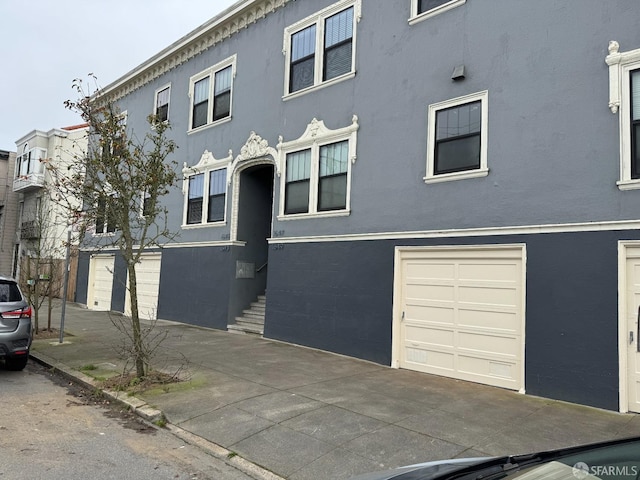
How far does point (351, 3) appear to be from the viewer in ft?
34.7

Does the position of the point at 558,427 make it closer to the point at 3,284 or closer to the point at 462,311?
the point at 462,311

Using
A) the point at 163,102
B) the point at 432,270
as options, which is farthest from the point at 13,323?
the point at 163,102

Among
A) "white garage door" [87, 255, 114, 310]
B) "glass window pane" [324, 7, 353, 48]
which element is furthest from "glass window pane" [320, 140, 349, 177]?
"white garage door" [87, 255, 114, 310]

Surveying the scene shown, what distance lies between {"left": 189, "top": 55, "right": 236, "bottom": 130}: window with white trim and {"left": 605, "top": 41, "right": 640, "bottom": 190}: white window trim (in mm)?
9842

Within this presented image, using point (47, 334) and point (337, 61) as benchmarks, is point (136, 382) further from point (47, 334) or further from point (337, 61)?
point (337, 61)

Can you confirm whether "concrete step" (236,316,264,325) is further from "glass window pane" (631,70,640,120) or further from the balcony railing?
the balcony railing

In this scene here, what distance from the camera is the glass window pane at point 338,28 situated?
421 inches

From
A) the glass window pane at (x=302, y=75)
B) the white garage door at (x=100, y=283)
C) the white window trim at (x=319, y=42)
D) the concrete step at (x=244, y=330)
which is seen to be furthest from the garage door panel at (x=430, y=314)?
the white garage door at (x=100, y=283)

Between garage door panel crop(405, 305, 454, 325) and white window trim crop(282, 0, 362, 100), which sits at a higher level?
white window trim crop(282, 0, 362, 100)

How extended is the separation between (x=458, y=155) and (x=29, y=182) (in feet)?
85.7

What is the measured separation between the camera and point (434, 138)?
880cm

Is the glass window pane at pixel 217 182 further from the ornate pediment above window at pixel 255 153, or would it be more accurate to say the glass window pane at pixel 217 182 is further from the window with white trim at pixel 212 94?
the window with white trim at pixel 212 94

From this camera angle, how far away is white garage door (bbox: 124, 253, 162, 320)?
16.1 m

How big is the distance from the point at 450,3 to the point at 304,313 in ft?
22.9
